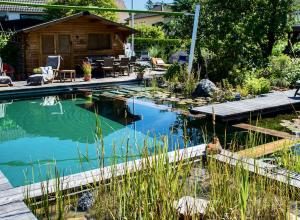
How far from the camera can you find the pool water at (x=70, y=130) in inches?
249

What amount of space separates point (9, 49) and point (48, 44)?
180 cm

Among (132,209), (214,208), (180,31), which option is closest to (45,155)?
(132,209)

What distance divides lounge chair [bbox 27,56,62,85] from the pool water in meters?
1.04

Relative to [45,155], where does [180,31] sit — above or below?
above

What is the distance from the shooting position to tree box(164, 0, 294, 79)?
1415cm

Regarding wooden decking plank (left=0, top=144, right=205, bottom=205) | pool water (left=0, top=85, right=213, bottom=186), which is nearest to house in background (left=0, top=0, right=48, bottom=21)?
pool water (left=0, top=85, right=213, bottom=186)

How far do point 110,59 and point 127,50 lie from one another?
3305mm

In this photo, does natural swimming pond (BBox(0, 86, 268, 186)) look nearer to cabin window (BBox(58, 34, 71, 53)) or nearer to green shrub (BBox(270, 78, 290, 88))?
cabin window (BBox(58, 34, 71, 53))

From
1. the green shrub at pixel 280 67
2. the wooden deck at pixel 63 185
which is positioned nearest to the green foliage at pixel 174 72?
the green shrub at pixel 280 67

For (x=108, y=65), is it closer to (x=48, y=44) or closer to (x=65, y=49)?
(x=65, y=49)

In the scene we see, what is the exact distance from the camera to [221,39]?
14758mm

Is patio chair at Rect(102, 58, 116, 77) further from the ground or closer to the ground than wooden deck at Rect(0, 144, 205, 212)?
further from the ground

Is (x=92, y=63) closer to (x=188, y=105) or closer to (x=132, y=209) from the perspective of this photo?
(x=188, y=105)

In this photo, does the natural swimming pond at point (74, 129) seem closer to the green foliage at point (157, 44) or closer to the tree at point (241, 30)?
the tree at point (241, 30)
